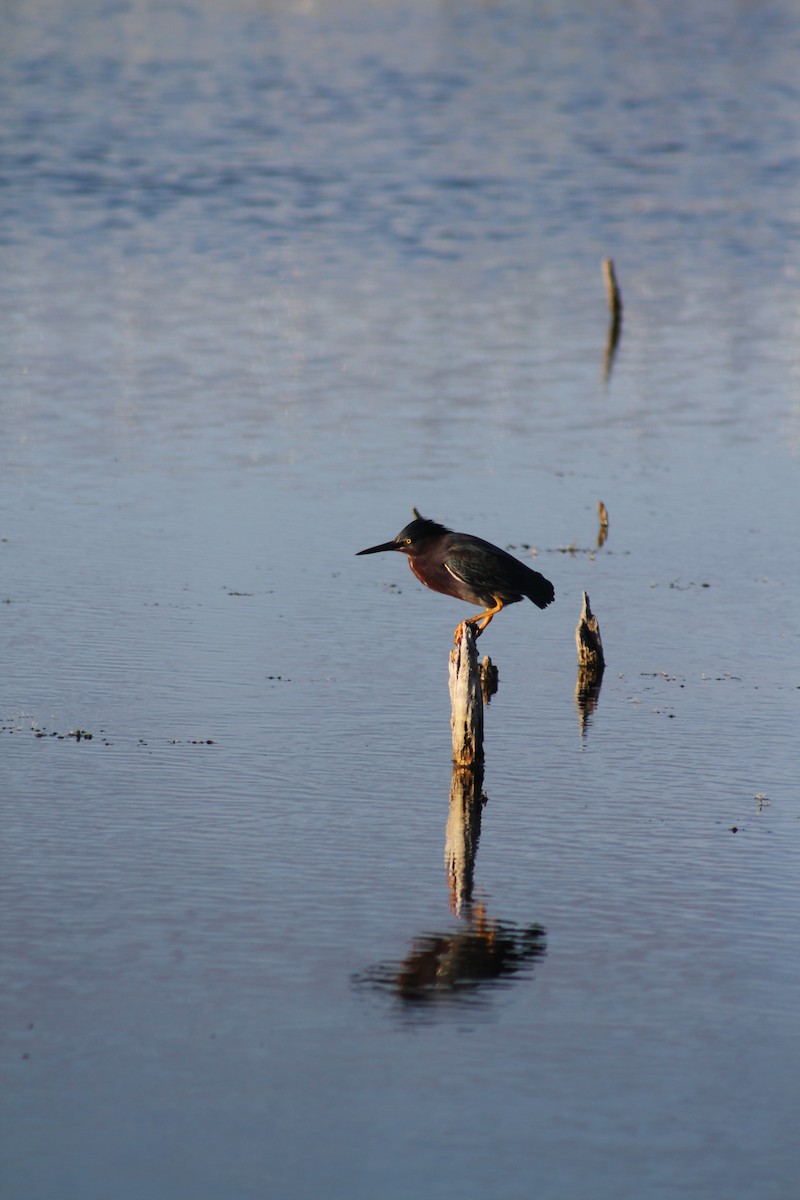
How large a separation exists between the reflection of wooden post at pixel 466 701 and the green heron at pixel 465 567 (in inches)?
24.1

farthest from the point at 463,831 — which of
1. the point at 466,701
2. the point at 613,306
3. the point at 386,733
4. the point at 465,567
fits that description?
the point at 613,306

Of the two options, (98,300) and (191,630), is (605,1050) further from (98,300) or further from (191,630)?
(98,300)

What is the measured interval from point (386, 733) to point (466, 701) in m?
1.23

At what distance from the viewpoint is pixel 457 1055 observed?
9.83 m

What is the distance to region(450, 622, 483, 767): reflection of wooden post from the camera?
1391 cm

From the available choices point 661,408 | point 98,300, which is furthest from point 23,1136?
point 98,300

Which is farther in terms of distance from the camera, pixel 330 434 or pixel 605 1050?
pixel 330 434

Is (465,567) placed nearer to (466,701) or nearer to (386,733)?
(466,701)

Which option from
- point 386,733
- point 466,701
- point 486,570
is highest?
point 486,570

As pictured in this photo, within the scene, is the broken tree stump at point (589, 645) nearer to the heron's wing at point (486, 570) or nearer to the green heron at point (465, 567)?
the green heron at point (465, 567)

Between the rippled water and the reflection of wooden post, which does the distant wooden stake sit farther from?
the reflection of wooden post

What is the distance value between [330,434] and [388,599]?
7.94 metres

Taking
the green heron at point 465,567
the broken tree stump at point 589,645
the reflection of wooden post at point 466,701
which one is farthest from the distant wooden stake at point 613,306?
the reflection of wooden post at point 466,701

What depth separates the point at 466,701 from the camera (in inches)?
554
